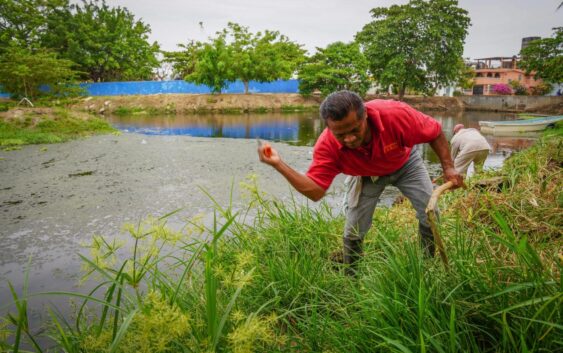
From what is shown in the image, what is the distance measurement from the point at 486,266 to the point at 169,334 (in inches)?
58.3

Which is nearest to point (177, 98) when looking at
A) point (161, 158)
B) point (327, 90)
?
point (327, 90)

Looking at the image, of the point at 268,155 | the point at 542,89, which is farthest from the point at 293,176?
the point at 542,89

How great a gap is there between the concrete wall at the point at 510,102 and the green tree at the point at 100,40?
34.7 metres

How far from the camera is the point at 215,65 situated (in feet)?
101

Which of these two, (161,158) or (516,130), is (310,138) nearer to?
(161,158)

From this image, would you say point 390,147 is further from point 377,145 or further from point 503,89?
point 503,89

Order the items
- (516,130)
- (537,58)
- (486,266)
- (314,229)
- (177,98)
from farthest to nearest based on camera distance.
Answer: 1. (177,98)
2. (537,58)
3. (516,130)
4. (314,229)
5. (486,266)

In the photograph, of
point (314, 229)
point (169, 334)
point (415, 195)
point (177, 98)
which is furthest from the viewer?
point (177, 98)

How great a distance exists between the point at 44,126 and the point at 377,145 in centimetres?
1488

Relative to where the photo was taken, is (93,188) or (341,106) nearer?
(341,106)

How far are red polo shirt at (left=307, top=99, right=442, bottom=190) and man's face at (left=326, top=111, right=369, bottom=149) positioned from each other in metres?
0.13

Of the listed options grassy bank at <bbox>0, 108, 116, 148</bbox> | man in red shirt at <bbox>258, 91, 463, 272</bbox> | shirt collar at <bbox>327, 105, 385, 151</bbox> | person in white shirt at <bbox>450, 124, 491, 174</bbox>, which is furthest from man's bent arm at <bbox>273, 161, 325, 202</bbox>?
grassy bank at <bbox>0, 108, 116, 148</bbox>

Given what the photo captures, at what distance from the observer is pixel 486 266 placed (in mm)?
1597

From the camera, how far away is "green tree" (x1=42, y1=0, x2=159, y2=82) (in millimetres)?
31859
